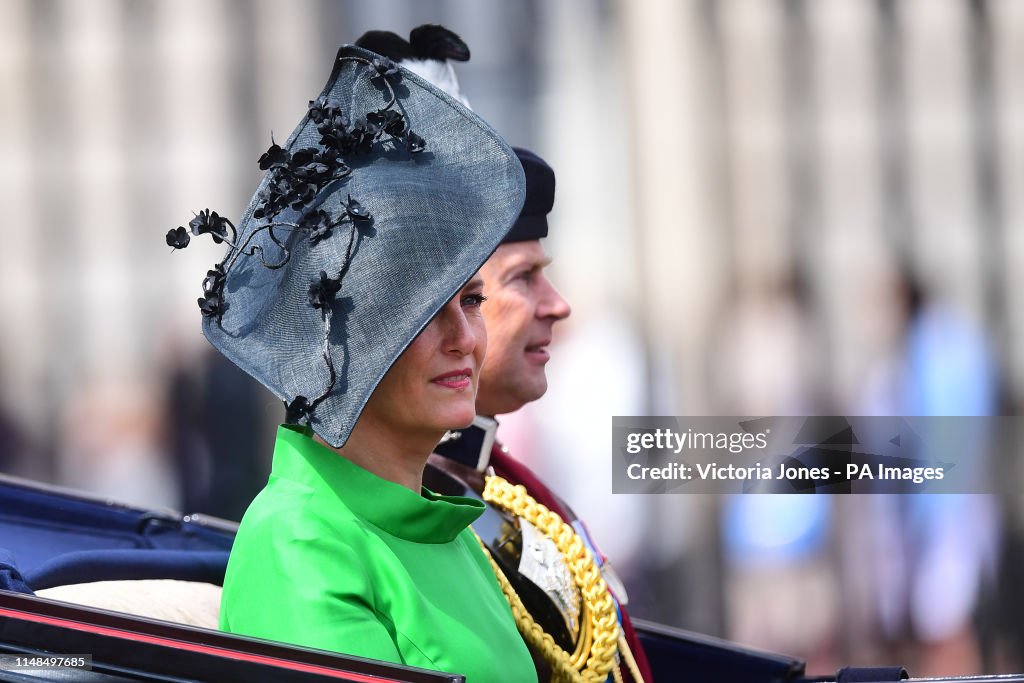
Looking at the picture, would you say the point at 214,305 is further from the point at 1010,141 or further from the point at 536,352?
the point at 1010,141

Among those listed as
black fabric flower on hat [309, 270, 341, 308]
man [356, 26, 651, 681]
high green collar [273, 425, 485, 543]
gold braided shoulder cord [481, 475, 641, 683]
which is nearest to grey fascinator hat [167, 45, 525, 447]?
black fabric flower on hat [309, 270, 341, 308]

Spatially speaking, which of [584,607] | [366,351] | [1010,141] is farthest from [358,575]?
[1010,141]

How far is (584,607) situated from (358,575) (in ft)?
2.97

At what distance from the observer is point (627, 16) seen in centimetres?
717

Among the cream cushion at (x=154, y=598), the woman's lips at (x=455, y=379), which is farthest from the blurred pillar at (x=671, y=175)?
the woman's lips at (x=455, y=379)

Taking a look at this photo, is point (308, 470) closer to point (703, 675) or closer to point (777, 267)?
point (703, 675)

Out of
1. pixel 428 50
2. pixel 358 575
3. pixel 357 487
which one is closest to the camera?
pixel 358 575

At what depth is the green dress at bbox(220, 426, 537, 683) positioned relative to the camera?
67.9 inches

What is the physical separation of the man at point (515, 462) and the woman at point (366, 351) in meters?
0.50

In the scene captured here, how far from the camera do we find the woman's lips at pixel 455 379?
1.94 meters

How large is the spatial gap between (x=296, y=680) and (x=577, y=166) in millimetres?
5613

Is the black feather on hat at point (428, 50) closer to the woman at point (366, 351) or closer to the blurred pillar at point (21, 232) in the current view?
the woman at point (366, 351)

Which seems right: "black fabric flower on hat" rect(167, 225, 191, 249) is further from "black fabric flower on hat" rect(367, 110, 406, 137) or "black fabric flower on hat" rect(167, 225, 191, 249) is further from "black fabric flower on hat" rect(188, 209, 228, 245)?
"black fabric flower on hat" rect(367, 110, 406, 137)

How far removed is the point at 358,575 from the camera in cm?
176
